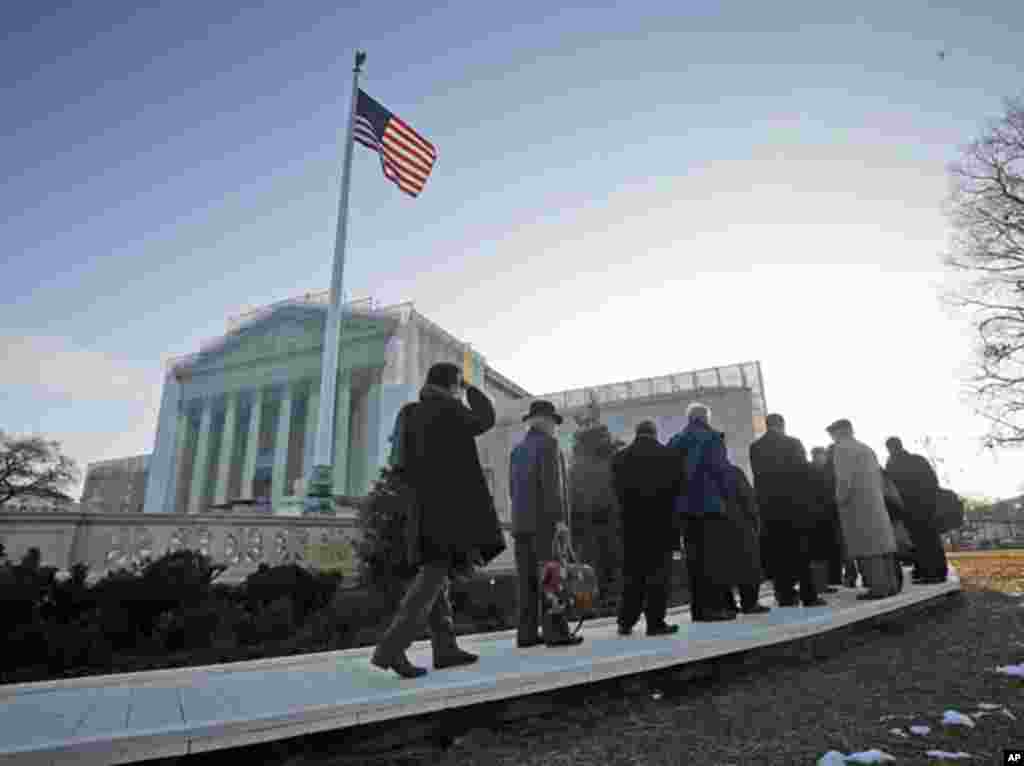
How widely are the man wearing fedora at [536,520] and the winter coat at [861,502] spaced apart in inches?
173

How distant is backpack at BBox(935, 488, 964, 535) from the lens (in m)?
8.91

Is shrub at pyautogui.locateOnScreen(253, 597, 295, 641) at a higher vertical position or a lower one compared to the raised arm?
lower

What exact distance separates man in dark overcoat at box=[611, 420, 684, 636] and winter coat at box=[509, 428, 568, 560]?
85 centimetres

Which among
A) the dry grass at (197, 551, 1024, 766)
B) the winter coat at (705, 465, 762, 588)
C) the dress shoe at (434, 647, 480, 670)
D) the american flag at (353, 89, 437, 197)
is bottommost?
the dry grass at (197, 551, 1024, 766)

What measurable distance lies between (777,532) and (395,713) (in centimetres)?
577

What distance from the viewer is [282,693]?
3211 millimetres

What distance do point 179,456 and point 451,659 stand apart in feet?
165

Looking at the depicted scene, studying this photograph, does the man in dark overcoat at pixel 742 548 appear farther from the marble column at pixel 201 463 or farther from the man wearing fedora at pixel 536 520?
the marble column at pixel 201 463

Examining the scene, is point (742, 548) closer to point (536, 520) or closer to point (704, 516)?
point (704, 516)

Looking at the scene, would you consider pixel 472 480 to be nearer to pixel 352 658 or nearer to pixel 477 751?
pixel 477 751

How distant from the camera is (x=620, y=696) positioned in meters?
3.48

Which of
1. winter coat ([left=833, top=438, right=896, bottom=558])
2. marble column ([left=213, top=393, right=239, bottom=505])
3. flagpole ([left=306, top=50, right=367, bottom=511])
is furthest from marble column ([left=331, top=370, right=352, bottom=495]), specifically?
winter coat ([left=833, top=438, right=896, bottom=558])

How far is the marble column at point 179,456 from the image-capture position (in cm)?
4497

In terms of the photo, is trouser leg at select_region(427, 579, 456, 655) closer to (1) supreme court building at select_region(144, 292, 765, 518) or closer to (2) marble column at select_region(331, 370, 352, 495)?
(1) supreme court building at select_region(144, 292, 765, 518)
